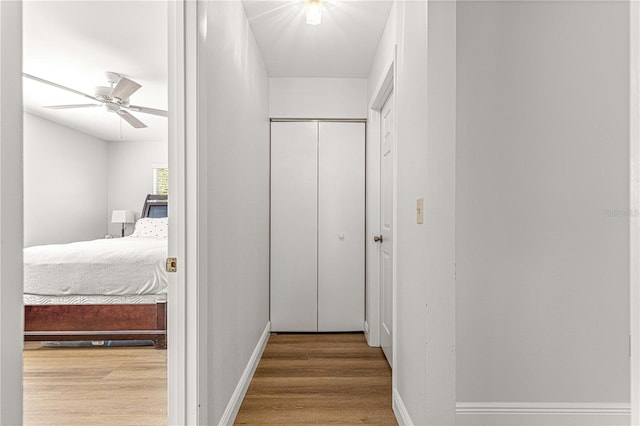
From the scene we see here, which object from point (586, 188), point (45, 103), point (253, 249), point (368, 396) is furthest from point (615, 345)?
point (45, 103)

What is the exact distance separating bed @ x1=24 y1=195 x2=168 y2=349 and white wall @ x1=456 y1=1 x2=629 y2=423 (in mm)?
2574

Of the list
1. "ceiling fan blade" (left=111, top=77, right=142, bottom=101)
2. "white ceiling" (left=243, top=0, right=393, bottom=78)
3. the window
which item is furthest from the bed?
the window

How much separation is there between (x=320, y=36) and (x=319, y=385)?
2346 mm

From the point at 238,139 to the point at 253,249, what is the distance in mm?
891

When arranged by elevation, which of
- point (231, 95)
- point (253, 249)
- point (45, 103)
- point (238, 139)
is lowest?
point (253, 249)

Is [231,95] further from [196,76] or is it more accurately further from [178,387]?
[178,387]

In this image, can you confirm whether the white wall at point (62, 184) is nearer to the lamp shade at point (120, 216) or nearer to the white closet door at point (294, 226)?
the lamp shade at point (120, 216)

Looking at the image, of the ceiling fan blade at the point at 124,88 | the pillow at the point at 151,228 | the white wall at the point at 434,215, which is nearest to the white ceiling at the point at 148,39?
the ceiling fan blade at the point at 124,88

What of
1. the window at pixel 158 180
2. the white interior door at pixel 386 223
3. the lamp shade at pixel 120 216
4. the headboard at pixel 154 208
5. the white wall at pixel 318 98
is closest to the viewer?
the white interior door at pixel 386 223

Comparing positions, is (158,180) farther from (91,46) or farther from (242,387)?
(242,387)

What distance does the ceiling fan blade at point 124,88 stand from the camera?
345 cm

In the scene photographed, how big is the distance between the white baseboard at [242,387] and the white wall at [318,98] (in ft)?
6.51

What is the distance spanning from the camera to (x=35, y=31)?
2.96m

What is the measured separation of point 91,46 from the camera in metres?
3.29
